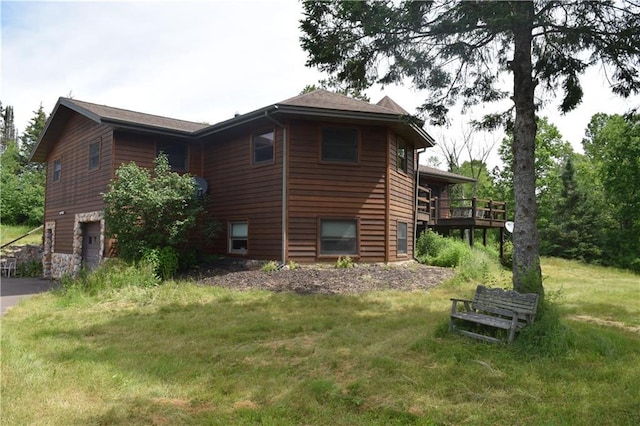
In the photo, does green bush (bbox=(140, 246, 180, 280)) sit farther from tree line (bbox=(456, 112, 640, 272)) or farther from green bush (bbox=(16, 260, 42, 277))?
tree line (bbox=(456, 112, 640, 272))

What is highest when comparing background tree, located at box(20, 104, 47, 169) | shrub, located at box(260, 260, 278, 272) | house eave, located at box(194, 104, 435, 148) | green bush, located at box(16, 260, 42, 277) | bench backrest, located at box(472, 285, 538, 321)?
background tree, located at box(20, 104, 47, 169)

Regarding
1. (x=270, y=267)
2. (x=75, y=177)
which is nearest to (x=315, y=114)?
(x=270, y=267)

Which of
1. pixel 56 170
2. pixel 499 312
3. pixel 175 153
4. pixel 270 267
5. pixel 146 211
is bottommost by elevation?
pixel 270 267

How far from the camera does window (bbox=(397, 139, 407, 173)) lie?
15.0 m

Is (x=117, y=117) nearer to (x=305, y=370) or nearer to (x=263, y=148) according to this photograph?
(x=263, y=148)

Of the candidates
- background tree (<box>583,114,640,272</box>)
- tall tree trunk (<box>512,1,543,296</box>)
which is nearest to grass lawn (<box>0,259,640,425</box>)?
tall tree trunk (<box>512,1,543,296</box>)

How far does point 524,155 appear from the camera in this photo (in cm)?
670

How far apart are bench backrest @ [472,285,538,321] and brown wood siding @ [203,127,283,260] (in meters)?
7.37

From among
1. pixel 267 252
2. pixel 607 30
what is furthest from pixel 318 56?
pixel 267 252

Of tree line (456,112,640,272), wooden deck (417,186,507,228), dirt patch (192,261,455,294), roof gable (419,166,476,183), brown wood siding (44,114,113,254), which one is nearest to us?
dirt patch (192,261,455,294)

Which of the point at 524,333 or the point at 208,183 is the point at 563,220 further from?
the point at 524,333

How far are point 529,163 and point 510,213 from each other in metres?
33.9

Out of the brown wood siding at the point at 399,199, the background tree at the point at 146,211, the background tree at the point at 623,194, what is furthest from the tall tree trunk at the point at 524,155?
the background tree at the point at 623,194

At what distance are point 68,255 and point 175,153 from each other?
6.28 meters
